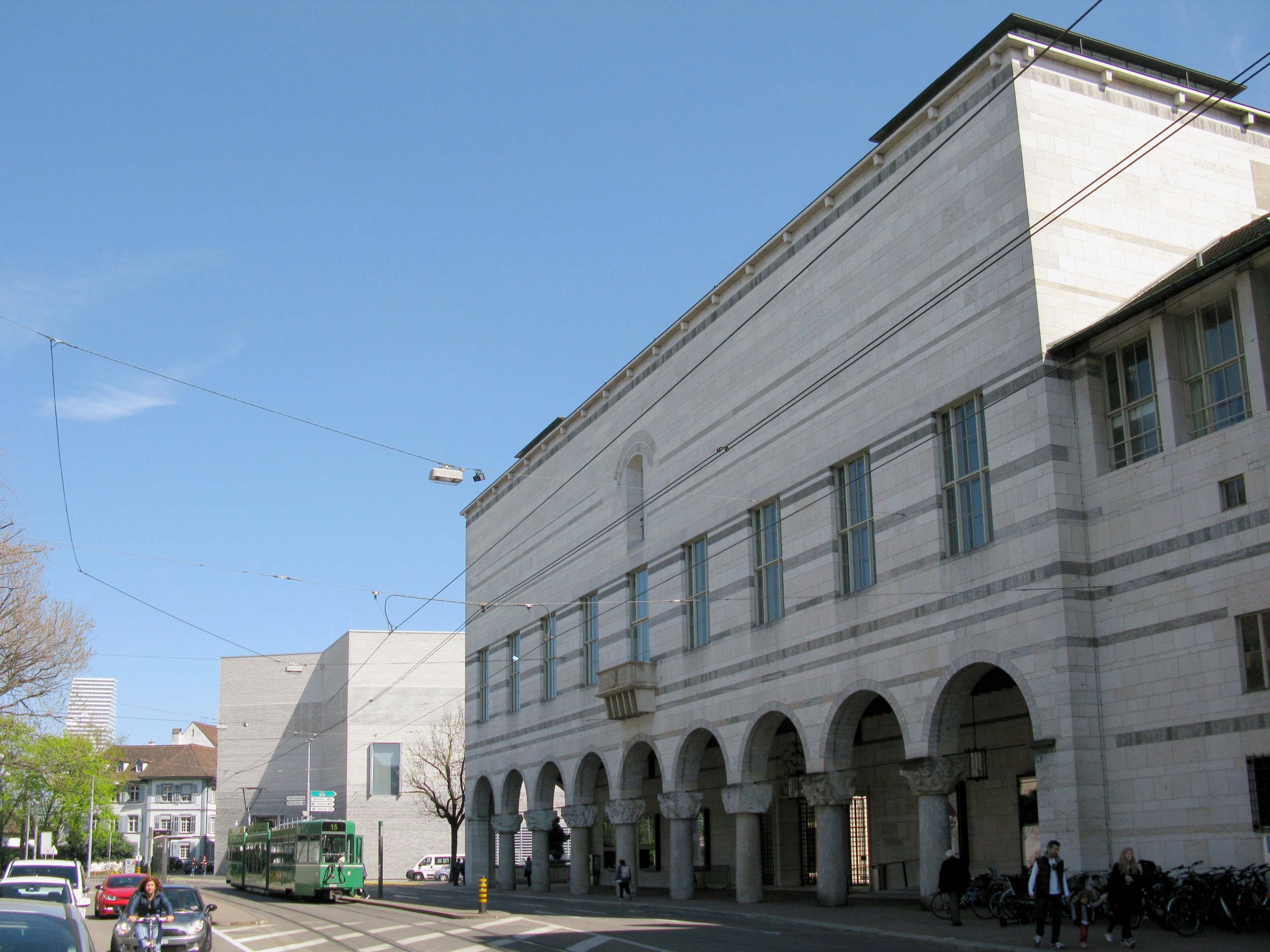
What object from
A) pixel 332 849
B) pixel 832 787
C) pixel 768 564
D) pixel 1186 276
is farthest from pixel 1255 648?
pixel 332 849

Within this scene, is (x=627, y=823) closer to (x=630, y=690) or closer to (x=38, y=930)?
(x=630, y=690)

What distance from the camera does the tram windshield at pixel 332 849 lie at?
134 ft

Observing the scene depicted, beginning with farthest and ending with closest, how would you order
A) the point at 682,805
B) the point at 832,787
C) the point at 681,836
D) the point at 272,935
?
the point at 681,836 < the point at 682,805 < the point at 832,787 < the point at 272,935

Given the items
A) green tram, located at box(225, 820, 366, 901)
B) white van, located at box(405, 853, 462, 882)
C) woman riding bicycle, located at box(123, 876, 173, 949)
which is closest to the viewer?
woman riding bicycle, located at box(123, 876, 173, 949)

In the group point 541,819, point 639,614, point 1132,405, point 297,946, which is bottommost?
point 297,946

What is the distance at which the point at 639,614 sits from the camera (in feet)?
127

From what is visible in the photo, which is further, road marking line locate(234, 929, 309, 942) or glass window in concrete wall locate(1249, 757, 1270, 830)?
road marking line locate(234, 929, 309, 942)

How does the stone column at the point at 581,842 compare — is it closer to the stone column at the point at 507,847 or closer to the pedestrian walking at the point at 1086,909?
the stone column at the point at 507,847

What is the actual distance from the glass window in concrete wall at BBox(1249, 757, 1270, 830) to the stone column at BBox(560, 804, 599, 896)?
1015 inches

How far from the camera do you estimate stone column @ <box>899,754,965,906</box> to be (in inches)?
962

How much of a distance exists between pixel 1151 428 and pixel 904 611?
21.1ft

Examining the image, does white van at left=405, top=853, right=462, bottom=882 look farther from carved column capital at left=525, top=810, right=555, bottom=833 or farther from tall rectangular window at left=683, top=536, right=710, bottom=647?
tall rectangular window at left=683, top=536, right=710, bottom=647

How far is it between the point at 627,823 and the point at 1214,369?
23820mm

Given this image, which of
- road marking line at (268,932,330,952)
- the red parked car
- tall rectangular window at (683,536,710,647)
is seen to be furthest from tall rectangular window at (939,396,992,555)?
the red parked car
